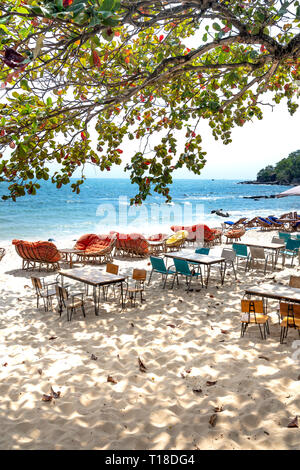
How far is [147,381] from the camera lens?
385cm

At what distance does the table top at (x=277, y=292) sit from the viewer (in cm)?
508

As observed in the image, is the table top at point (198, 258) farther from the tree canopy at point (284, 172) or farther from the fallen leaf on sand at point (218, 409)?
the tree canopy at point (284, 172)

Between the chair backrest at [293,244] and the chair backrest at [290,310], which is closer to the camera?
the chair backrest at [290,310]

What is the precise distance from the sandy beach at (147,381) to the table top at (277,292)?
58 cm

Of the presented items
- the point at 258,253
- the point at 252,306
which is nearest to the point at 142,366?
the point at 252,306

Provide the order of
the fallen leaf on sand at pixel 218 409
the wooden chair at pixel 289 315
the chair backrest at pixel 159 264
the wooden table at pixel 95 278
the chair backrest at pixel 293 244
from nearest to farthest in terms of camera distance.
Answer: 1. the fallen leaf on sand at pixel 218 409
2. the wooden chair at pixel 289 315
3. the wooden table at pixel 95 278
4. the chair backrest at pixel 159 264
5. the chair backrest at pixel 293 244

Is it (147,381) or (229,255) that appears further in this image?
(229,255)

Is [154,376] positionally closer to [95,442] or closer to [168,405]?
[168,405]

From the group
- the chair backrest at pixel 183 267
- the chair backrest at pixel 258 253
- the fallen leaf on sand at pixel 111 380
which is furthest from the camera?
the chair backrest at pixel 258 253

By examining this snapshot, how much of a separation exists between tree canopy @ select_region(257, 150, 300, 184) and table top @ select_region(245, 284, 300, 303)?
108 meters

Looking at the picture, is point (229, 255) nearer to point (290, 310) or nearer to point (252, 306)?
point (252, 306)

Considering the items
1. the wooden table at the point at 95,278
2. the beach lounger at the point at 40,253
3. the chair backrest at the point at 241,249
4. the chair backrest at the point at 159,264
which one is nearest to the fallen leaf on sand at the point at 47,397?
the wooden table at the point at 95,278

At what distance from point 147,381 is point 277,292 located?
2652mm

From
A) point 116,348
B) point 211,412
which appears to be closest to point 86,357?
point 116,348
